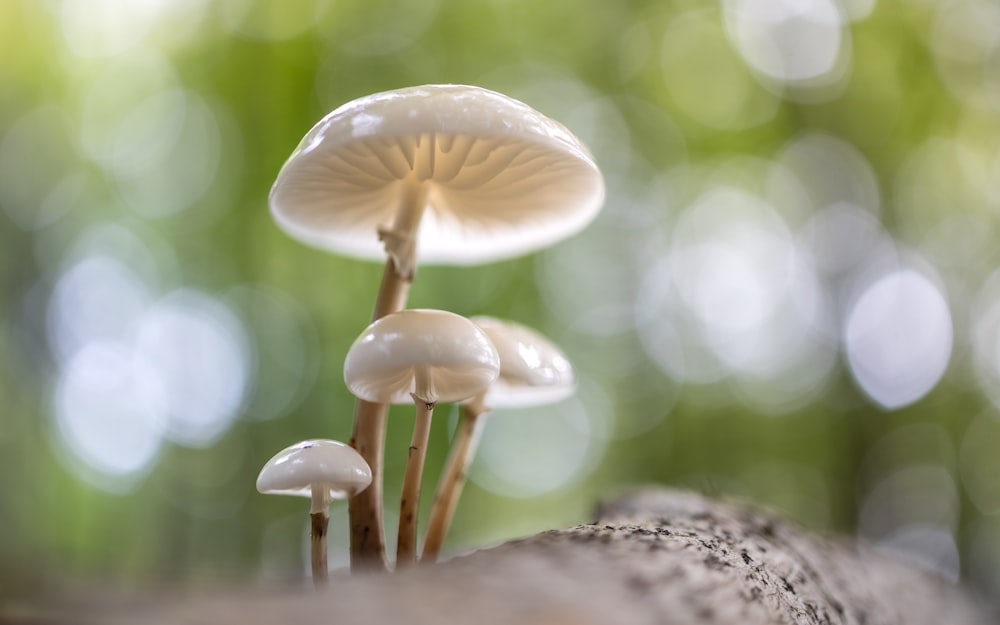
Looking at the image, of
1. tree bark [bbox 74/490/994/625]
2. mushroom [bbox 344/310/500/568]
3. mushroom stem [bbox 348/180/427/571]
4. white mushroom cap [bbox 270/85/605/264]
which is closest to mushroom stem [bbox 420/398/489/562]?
mushroom stem [bbox 348/180/427/571]

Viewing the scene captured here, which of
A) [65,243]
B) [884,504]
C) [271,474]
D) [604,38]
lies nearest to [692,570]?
[271,474]

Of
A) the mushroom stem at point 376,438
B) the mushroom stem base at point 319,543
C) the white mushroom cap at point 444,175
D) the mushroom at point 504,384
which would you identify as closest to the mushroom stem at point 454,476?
the mushroom at point 504,384

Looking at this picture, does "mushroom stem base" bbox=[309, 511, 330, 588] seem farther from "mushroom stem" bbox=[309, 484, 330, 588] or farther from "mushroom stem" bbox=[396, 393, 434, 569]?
"mushroom stem" bbox=[396, 393, 434, 569]

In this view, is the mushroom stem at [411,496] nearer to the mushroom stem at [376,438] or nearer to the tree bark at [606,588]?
the mushroom stem at [376,438]

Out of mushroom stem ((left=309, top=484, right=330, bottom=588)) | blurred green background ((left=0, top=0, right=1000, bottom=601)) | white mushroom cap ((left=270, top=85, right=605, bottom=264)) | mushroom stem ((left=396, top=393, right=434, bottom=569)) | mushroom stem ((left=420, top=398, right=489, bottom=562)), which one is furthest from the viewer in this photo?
blurred green background ((left=0, top=0, right=1000, bottom=601))

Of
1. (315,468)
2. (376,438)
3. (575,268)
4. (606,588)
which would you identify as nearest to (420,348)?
(315,468)
